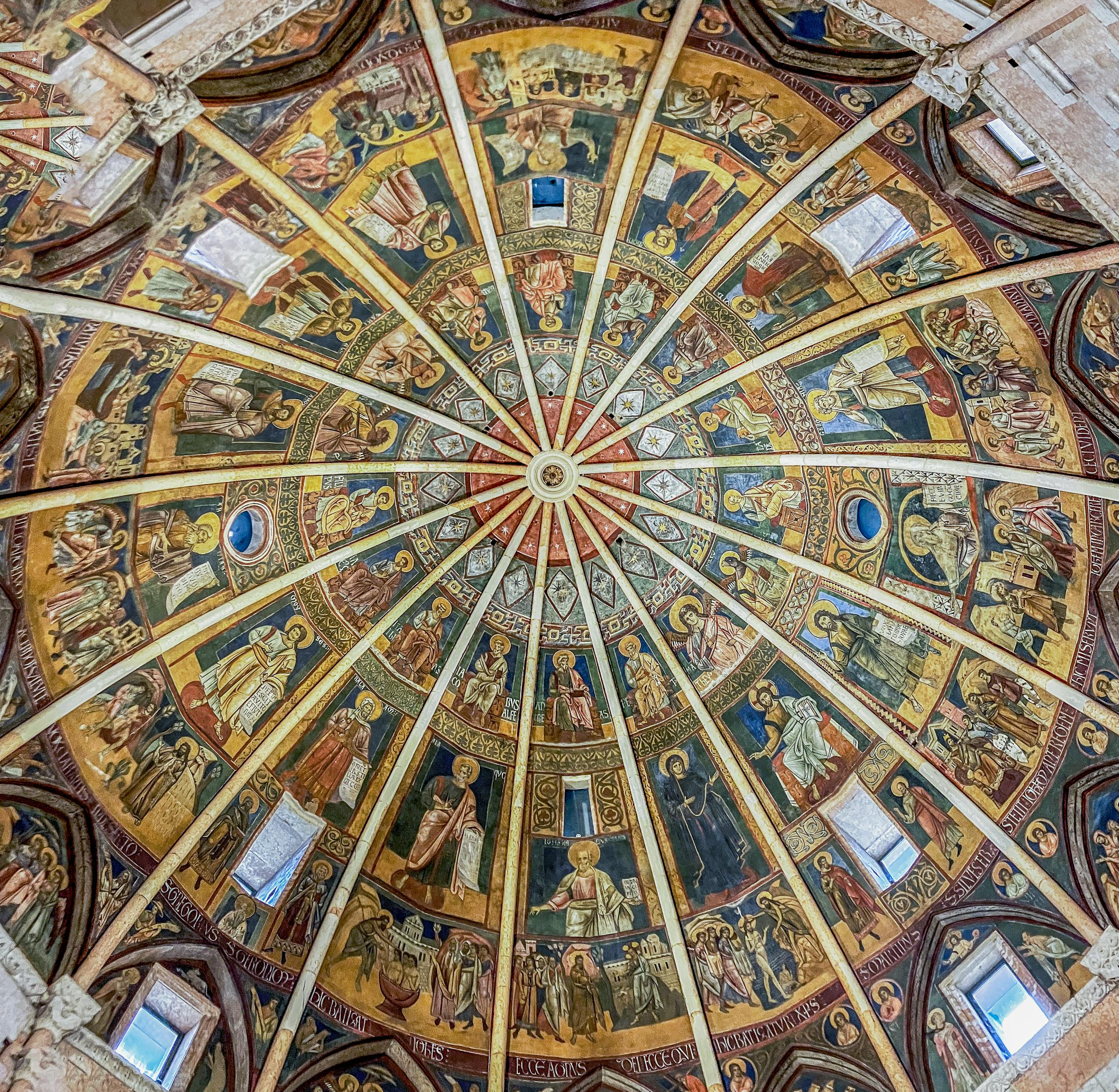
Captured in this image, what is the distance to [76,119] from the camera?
12578 mm

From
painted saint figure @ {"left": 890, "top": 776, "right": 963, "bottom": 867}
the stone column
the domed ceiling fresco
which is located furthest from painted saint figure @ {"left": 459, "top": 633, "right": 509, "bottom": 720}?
Result: the stone column

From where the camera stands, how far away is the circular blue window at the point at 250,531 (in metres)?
19.4

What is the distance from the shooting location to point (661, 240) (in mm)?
18266

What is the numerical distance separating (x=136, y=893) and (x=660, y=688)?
353 inches

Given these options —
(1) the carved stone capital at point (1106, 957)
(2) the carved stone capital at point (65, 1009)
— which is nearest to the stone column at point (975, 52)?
(1) the carved stone capital at point (1106, 957)

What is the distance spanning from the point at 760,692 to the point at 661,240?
7616 millimetres

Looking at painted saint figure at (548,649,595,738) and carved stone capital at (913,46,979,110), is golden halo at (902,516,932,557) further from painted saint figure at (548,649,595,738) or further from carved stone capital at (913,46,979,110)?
carved stone capital at (913,46,979,110)

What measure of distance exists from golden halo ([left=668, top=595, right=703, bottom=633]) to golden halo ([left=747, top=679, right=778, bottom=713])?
154 centimetres

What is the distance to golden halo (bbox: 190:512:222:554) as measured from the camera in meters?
19.0

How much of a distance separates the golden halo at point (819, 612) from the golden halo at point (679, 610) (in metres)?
1.94

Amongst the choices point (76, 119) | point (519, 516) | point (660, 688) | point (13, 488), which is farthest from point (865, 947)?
point (76, 119)

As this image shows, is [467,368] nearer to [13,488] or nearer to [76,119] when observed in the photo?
[13,488]

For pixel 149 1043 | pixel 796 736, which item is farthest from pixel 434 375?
pixel 149 1043

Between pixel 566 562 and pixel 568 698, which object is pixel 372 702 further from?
pixel 566 562
